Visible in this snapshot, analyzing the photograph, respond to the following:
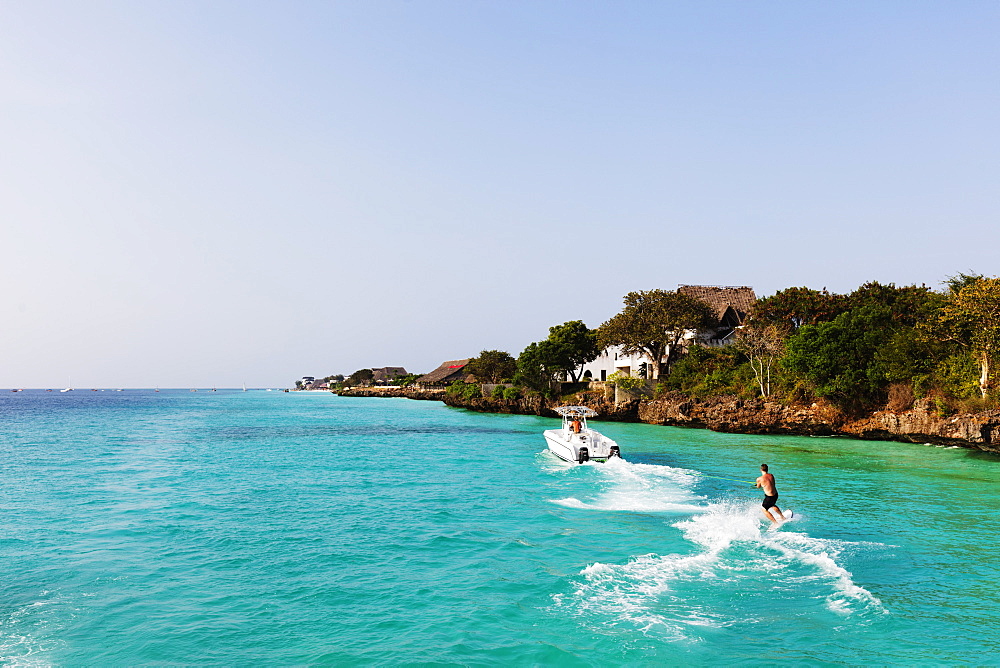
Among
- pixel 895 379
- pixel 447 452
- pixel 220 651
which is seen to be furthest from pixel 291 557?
pixel 895 379

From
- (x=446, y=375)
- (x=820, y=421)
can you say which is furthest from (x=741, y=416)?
(x=446, y=375)

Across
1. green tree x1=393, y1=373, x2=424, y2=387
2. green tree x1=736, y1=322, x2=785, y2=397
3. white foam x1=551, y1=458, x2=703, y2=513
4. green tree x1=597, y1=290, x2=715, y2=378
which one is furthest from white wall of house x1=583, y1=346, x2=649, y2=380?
green tree x1=393, y1=373, x2=424, y2=387

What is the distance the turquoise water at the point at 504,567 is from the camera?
968cm

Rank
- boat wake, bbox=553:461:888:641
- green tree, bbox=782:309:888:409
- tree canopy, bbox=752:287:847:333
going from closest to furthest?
boat wake, bbox=553:461:888:641 < green tree, bbox=782:309:888:409 < tree canopy, bbox=752:287:847:333

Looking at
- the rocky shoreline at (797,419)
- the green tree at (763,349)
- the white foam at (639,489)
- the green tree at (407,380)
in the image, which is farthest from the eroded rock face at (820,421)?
the green tree at (407,380)

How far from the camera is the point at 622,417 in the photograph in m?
59.0

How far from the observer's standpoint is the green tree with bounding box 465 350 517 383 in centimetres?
9769

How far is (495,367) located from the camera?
322 feet

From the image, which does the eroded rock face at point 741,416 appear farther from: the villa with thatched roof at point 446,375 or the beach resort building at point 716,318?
the villa with thatched roof at point 446,375

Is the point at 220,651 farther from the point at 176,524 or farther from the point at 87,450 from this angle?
the point at 87,450

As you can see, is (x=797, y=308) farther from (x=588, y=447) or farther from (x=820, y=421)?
(x=588, y=447)

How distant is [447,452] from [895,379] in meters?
27.7

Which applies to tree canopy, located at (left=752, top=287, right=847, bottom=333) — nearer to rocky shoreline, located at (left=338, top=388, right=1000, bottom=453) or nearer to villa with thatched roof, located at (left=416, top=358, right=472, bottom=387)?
rocky shoreline, located at (left=338, top=388, right=1000, bottom=453)

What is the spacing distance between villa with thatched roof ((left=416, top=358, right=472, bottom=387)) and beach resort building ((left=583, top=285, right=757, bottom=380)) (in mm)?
61717
